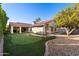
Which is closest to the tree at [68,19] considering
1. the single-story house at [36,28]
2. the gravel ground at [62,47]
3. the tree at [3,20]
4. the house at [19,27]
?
the single-story house at [36,28]

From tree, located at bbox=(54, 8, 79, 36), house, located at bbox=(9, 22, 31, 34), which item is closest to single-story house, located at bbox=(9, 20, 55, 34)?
house, located at bbox=(9, 22, 31, 34)

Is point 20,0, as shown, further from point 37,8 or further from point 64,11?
point 64,11

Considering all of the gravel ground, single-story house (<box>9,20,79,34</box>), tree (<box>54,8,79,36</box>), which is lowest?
the gravel ground

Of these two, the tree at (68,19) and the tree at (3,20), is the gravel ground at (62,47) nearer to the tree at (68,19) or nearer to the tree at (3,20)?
the tree at (68,19)

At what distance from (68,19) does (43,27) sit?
1.24 feet

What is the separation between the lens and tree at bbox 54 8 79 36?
15.6 ft

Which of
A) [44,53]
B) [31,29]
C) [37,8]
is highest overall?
[37,8]

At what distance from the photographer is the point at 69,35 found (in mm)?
4812

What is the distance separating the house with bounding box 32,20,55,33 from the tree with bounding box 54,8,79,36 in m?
0.08

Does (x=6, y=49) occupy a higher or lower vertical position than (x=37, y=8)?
lower

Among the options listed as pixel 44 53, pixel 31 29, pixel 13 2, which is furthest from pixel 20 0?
pixel 44 53

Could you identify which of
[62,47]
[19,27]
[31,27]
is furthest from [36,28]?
[62,47]

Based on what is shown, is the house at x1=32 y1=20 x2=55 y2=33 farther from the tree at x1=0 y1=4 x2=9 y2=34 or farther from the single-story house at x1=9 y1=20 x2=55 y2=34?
the tree at x1=0 y1=4 x2=9 y2=34

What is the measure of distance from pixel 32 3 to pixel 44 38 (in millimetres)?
526
